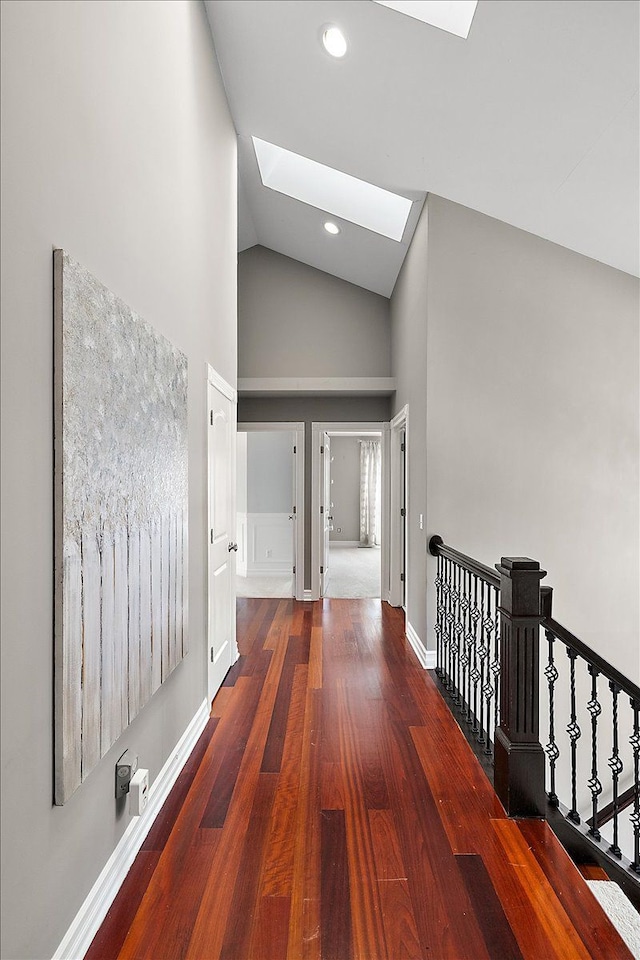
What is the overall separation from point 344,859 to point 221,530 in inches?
82.6

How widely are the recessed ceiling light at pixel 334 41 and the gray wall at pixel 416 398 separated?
4.28 feet

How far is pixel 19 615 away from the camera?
1253 mm

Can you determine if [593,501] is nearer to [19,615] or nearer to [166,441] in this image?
[166,441]

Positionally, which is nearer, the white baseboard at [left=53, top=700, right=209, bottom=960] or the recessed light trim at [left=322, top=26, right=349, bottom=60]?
the white baseboard at [left=53, top=700, right=209, bottom=960]

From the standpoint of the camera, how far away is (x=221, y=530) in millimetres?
3648

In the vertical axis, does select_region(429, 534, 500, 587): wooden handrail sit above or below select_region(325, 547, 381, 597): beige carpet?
above

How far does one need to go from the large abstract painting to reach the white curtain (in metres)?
9.22

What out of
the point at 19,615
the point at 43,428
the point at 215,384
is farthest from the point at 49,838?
the point at 215,384

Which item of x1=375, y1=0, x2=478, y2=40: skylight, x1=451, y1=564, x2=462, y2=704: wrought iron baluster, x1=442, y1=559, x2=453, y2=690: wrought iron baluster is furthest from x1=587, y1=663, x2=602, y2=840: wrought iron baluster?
x1=375, y1=0, x2=478, y2=40: skylight

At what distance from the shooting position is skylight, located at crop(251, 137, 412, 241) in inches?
182

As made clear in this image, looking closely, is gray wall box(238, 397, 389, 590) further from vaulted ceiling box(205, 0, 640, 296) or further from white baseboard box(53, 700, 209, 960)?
white baseboard box(53, 700, 209, 960)

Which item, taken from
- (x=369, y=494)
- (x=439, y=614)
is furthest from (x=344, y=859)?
(x=369, y=494)

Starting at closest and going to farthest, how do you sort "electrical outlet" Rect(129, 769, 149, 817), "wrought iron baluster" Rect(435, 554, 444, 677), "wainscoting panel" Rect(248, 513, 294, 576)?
"electrical outlet" Rect(129, 769, 149, 817) → "wrought iron baluster" Rect(435, 554, 444, 677) → "wainscoting panel" Rect(248, 513, 294, 576)

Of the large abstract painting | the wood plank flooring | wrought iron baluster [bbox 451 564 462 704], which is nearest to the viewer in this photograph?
the large abstract painting
